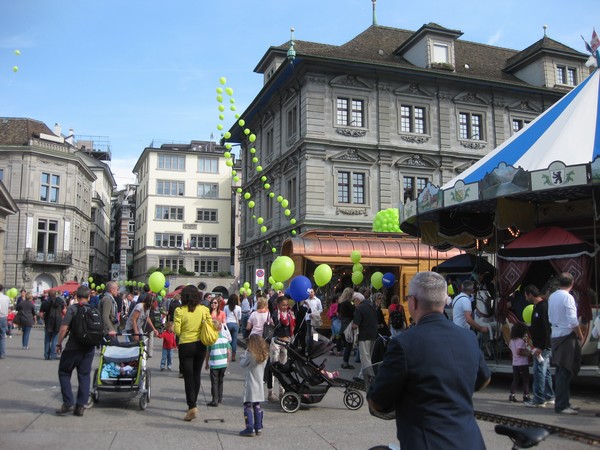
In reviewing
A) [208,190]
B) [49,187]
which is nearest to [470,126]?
[49,187]

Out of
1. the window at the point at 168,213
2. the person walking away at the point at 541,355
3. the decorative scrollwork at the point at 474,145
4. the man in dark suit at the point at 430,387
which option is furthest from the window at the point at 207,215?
the man in dark suit at the point at 430,387

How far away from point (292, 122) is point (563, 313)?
25.5 meters

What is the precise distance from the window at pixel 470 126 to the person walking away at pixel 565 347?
25533 mm

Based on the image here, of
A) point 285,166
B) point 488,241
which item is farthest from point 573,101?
point 285,166

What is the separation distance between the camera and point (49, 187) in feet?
170

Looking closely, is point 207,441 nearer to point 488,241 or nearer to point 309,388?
point 309,388

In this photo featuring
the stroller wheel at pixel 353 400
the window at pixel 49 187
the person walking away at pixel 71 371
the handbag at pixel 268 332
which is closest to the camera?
the person walking away at pixel 71 371

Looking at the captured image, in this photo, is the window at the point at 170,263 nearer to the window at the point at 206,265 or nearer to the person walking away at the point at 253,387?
the window at the point at 206,265

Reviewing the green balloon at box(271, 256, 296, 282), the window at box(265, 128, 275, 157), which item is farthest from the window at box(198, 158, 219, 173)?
the green balloon at box(271, 256, 296, 282)

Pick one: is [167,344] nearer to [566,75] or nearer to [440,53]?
[440,53]

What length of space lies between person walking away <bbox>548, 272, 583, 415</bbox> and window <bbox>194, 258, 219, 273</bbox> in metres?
56.9

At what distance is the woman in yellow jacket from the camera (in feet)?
26.4

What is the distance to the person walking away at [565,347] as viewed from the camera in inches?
330

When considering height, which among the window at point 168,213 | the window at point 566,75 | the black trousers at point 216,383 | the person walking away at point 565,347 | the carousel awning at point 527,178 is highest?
the window at point 566,75
